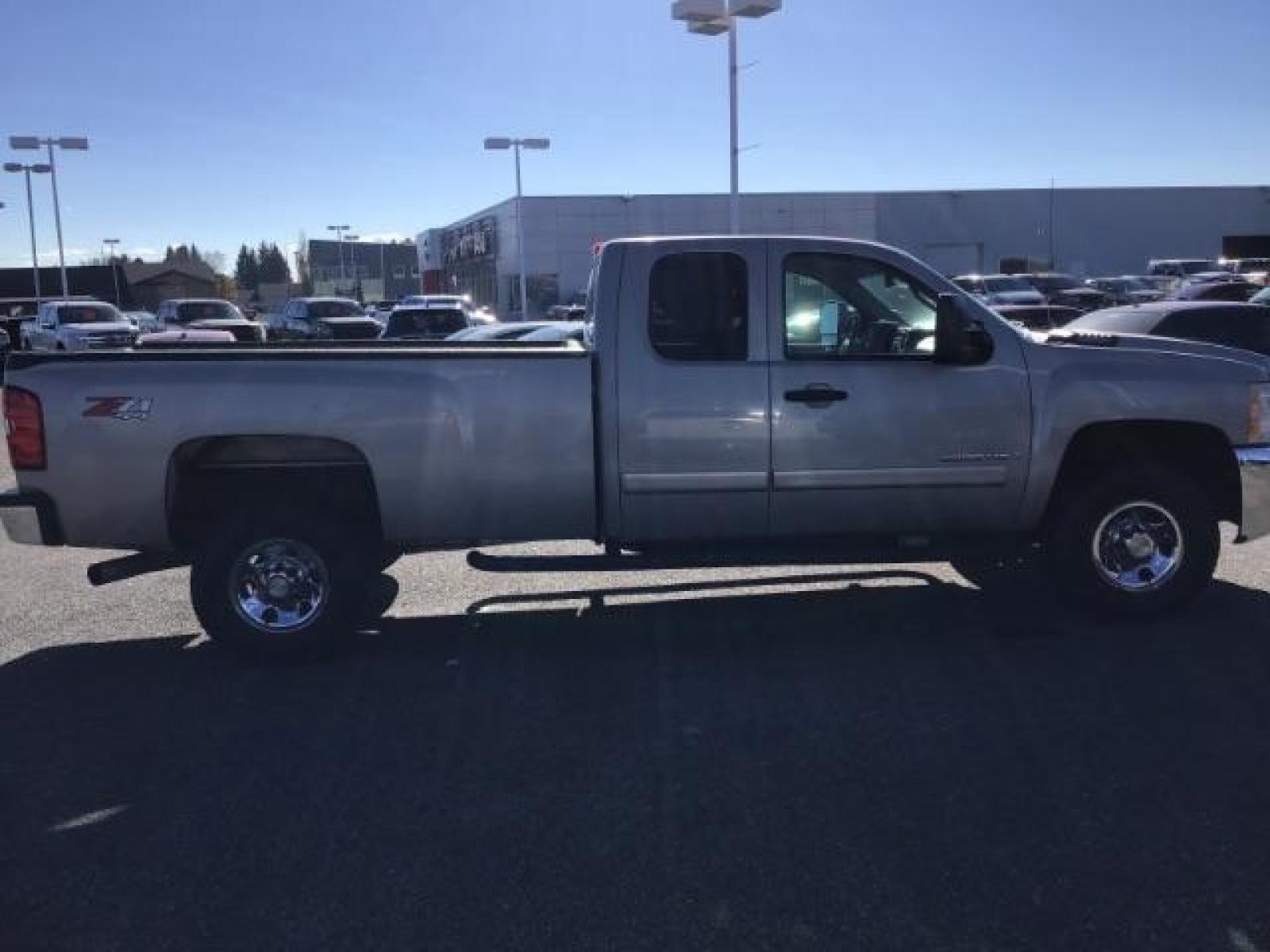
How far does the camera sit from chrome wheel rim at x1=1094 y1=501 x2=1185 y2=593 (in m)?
6.02

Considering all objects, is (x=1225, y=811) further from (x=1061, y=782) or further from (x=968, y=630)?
(x=968, y=630)

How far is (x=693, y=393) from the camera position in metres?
5.68

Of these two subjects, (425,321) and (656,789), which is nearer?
(656,789)

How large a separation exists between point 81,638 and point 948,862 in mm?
4936

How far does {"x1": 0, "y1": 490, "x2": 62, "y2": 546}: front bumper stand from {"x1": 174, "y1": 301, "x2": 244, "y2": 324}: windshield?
949 inches

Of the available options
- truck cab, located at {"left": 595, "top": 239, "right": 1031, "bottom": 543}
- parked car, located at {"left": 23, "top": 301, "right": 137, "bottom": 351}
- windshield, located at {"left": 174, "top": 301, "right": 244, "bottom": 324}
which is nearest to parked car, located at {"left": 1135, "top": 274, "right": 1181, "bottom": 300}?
windshield, located at {"left": 174, "top": 301, "right": 244, "bottom": 324}

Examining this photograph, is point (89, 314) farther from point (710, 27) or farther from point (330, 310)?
point (710, 27)

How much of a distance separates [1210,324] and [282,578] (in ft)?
31.9

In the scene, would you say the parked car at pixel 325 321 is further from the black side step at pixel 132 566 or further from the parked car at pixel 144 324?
the black side step at pixel 132 566

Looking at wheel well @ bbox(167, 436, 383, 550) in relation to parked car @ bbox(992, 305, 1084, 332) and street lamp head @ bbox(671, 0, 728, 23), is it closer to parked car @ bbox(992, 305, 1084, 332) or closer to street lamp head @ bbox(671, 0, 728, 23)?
parked car @ bbox(992, 305, 1084, 332)

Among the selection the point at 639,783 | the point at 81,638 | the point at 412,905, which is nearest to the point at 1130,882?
the point at 639,783

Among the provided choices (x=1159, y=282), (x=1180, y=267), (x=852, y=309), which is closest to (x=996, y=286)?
(x=1159, y=282)

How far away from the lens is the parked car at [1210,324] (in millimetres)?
11211

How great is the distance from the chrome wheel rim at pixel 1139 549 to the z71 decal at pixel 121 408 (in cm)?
491
